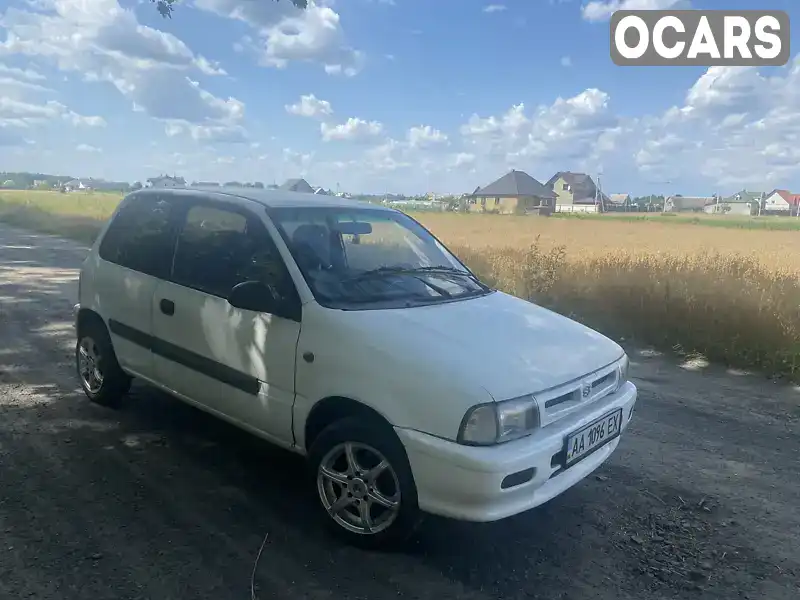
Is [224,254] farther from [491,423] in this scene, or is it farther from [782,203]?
[782,203]

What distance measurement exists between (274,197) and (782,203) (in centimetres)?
6244

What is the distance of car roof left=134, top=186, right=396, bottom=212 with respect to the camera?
391cm

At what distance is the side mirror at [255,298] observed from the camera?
3.27m

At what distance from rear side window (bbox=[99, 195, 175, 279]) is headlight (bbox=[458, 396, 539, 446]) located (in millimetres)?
2512

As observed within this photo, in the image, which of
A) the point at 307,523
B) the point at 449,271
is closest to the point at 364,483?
the point at 307,523

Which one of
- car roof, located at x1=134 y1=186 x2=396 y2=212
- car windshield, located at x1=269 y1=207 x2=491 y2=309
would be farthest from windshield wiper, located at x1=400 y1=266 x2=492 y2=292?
car roof, located at x1=134 y1=186 x2=396 y2=212

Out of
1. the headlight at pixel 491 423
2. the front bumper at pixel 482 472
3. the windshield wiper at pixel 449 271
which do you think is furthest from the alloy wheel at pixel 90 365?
the headlight at pixel 491 423

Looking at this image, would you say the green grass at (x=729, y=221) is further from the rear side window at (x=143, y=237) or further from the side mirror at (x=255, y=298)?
the side mirror at (x=255, y=298)

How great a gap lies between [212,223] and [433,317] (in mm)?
1687

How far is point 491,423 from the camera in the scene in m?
2.62

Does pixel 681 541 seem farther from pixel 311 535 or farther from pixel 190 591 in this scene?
pixel 190 591

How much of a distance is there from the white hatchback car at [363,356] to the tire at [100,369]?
13 centimetres

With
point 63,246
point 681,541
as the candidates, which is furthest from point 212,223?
point 63,246

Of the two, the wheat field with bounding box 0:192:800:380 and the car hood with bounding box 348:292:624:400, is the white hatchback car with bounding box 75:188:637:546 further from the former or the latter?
the wheat field with bounding box 0:192:800:380
